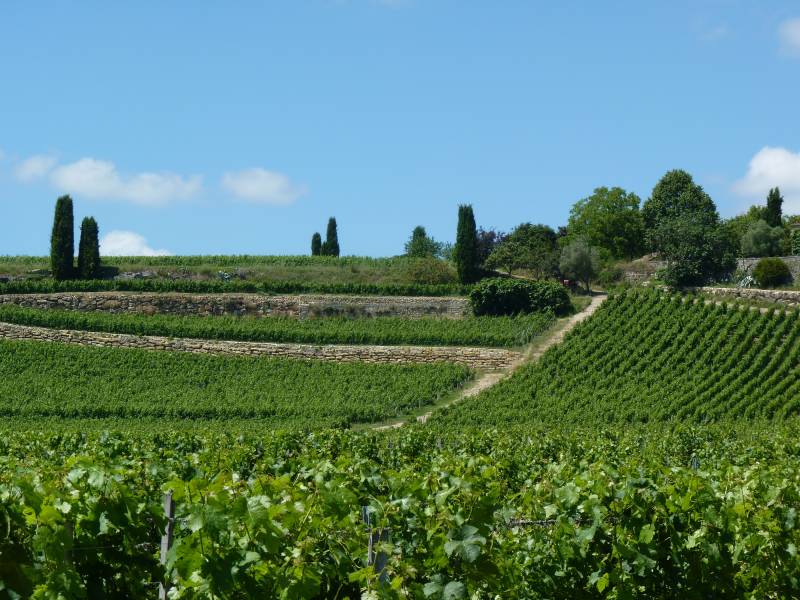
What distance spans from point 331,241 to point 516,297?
26244 mm

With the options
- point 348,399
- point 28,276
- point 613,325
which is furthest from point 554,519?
point 28,276

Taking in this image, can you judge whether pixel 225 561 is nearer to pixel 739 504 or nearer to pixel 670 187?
pixel 739 504

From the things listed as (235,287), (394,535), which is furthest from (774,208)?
(394,535)

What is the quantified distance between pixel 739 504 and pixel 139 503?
489 cm

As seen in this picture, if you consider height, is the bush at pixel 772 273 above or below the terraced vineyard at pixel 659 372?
above

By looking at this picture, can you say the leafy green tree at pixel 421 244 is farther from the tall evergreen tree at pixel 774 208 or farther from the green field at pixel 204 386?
the green field at pixel 204 386

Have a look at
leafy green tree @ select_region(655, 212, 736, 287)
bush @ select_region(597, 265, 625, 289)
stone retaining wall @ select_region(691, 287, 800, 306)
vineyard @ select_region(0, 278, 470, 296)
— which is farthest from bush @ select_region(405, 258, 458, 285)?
stone retaining wall @ select_region(691, 287, 800, 306)

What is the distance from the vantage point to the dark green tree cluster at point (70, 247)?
55531 mm

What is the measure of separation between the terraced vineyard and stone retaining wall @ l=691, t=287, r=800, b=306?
1.51 meters

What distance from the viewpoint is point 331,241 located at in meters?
73.4

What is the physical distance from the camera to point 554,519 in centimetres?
825

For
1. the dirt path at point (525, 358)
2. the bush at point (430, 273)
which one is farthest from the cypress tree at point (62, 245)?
the dirt path at point (525, 358)

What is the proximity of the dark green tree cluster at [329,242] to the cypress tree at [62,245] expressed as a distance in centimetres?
2089

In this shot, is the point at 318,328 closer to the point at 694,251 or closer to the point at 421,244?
the point at 694,251
